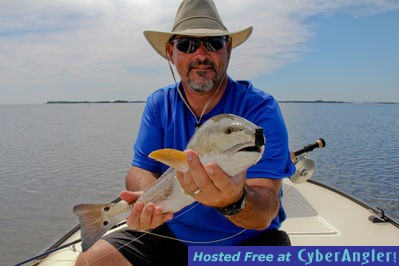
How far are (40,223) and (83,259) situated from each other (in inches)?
362

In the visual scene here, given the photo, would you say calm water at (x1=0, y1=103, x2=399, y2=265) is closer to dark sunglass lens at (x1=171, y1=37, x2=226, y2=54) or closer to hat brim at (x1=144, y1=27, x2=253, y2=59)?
hat brim at (x1=144, y1=27, x2=253, y2=59)

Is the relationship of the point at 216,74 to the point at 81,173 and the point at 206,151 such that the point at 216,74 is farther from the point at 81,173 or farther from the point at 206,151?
the point at 81,173

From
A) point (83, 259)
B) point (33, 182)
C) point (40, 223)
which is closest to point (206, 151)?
point (83, 259)

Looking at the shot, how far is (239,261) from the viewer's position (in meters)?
2.65

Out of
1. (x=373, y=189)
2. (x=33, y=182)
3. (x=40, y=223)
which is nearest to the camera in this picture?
(x=40, y=223)

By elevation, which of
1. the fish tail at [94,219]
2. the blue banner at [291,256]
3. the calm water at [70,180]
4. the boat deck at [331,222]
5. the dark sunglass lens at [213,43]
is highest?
the dark sunglass lens at [213,43]

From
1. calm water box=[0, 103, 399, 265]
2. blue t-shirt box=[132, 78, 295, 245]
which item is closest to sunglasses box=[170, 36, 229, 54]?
blue t-shirt box=[132, 78, 295, 245]

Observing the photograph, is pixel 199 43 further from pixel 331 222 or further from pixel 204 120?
pixel 331 222

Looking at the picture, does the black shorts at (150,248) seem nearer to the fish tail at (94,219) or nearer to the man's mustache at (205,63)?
the fish tail at (94,219)

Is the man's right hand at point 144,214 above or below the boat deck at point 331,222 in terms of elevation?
above

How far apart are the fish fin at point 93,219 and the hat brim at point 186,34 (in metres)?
1.88

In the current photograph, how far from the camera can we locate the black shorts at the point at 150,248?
11.2 ft

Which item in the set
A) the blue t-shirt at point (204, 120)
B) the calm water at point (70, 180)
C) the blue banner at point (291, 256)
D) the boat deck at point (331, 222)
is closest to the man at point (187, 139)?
the blue t-shirt at point (204, 120)

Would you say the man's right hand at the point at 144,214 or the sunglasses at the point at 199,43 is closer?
the man's right hand at the point at 144,214
